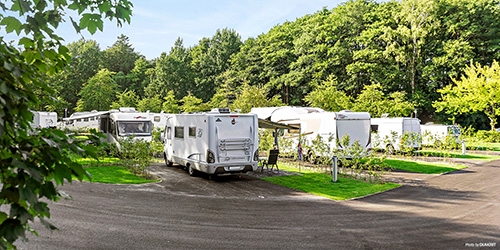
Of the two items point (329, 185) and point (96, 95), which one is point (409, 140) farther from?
point (96, 95)

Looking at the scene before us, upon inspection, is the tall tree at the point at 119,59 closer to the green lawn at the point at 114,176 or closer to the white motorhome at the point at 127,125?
the white motorhome at the point at 127,125

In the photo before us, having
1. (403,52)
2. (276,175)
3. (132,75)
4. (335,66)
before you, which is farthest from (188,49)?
(276,175)

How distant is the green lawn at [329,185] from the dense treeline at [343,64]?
20.2m

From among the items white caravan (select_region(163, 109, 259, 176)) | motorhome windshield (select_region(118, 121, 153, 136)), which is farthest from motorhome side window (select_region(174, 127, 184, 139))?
motorhome windshield (select_region(118, 121, 153, 136))

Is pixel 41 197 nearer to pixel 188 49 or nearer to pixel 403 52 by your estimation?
pixel 403 52

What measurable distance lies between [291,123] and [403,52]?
2598cm

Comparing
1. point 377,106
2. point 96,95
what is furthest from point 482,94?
point 96,95

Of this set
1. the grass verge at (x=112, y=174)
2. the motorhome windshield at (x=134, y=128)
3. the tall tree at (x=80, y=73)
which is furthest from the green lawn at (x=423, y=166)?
the tall tree at (x=80, y=73)

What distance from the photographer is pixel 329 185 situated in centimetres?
1284

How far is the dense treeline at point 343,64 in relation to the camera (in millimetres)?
39750

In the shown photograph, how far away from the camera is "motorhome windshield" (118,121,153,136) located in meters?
19.8

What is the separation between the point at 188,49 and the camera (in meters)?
72.3

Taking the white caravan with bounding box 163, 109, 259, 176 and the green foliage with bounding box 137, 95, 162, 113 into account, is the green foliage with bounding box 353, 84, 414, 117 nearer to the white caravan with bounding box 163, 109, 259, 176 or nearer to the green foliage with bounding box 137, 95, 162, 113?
the white caravan with bounding box 163, 109, 259, 176

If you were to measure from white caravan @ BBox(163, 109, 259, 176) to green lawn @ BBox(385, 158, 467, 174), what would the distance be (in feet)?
25.5
